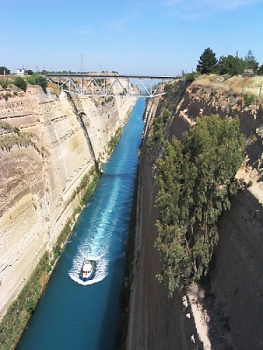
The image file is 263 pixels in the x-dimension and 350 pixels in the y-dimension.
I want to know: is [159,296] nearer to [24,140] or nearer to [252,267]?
[252,267]

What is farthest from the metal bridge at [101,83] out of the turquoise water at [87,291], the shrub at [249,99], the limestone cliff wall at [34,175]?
the shrub at [249,99]

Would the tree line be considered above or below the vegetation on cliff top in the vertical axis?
above

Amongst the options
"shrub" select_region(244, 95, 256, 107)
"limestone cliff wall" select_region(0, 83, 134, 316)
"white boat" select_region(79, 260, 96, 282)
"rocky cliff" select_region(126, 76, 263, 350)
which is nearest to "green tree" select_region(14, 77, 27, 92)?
"limestone cliff wall" select_region(0, 83, 134, 316)

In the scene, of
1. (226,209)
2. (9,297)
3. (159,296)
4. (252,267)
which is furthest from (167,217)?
(9,297)

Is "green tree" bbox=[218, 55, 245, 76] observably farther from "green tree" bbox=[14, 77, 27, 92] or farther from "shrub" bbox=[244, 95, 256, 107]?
"green tree" bbox=[14, 77, 27, 92]

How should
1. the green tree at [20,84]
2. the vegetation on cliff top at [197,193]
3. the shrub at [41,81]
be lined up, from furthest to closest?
the shrub at [41,81] → the green tree at [20,84] → the vegetation on cliff top at [197,193]

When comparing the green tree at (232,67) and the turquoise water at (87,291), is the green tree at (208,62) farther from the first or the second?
the turquoise water at (87,291)
